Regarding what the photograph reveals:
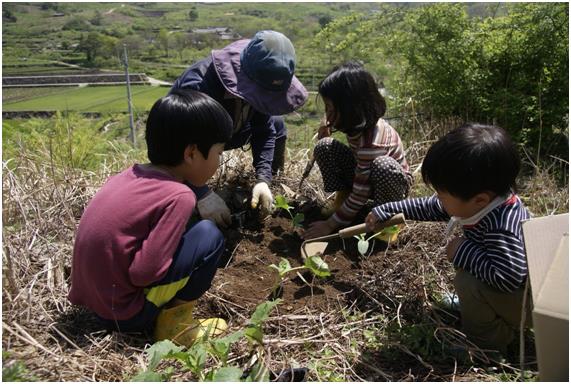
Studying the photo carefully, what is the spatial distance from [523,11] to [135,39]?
78.0 feet

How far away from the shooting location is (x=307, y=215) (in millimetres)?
2545

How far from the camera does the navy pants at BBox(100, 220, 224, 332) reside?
57.9 inches

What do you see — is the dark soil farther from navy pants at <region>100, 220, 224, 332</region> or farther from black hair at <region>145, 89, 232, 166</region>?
black hair at <region>145, 89, 232, 166</region>

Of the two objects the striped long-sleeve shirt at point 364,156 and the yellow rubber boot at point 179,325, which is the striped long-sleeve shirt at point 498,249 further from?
the yellow rubber boot at point 179,325

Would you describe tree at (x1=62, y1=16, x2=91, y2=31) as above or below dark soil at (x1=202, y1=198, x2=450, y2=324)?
below

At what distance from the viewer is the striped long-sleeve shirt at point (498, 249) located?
1.48 meters

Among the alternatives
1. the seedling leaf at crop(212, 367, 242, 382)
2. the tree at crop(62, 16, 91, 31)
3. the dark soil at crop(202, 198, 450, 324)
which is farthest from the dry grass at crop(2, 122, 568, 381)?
the tree at crop(62, 16, 91, 31)

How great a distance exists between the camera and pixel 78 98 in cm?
1670

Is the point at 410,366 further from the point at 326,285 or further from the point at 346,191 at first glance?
the point at 346,191

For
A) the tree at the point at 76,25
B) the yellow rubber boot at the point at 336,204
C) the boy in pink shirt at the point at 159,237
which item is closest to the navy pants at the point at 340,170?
the yellow rubber boot at the point at 336,204

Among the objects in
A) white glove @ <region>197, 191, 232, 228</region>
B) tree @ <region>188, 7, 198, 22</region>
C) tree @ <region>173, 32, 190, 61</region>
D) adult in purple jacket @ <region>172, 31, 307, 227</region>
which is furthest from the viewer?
tree @ <region>188, 7, 198, 22</region>

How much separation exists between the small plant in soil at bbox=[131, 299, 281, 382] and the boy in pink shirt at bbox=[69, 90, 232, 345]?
139mm

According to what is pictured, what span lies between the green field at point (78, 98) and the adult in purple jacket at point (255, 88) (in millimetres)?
11746

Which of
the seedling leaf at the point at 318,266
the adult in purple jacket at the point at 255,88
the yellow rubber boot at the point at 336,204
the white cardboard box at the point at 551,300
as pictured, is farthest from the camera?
the yellow rubber boot at the point at 336,204
